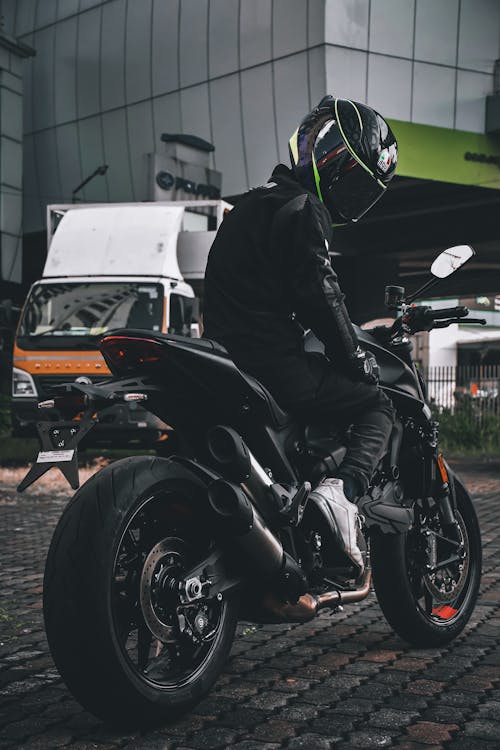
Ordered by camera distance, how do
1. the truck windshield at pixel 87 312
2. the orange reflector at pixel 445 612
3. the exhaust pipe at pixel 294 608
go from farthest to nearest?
the truck windshield at pixel 87 312
the orange reflector at pixel 445 612
the exhaust pipe at pixel 294 608

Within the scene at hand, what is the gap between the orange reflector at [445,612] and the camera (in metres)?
4.27

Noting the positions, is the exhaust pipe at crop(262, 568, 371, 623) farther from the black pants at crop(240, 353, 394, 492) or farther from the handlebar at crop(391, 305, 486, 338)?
A: the handlebar at crop(391, 305, 486, 338)

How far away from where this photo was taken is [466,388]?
20484 mm

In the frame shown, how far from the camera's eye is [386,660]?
404 cm

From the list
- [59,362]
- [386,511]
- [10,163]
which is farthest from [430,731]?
[10,163]

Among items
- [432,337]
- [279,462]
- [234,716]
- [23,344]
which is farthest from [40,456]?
[432,337]

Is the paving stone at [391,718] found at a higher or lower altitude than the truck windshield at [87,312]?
lower

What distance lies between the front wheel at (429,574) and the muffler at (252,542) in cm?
75

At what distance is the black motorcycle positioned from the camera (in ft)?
9.70

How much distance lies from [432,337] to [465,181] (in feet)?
120

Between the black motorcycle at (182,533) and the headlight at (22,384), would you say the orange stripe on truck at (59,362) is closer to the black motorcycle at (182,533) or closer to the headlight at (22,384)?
the headlight at (22,384)

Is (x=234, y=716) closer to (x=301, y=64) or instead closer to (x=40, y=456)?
(x=40, y=456)

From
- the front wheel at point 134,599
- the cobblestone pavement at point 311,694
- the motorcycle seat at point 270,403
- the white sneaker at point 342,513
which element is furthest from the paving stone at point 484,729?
the motorcycle seat at point 270,403

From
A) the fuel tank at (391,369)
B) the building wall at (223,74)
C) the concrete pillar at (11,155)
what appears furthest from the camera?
the concrete pillar at (11,155)
